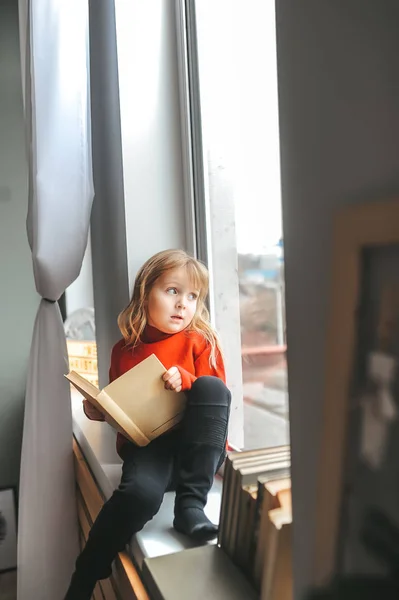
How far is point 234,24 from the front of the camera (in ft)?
4.29

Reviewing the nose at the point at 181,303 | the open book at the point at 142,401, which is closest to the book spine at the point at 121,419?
the open book at the point at 142,401

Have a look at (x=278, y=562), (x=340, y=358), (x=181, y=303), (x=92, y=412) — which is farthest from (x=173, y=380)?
(x=340, y=358)

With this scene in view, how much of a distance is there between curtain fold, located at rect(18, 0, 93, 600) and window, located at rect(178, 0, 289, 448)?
265 mm

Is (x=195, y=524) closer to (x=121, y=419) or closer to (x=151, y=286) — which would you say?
(x=121, y=419)

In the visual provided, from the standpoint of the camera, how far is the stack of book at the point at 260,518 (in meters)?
0.68

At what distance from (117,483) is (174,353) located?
1.14 feet

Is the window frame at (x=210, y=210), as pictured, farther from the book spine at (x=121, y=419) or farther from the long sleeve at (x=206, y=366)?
the book spine at (x=121, y=419)

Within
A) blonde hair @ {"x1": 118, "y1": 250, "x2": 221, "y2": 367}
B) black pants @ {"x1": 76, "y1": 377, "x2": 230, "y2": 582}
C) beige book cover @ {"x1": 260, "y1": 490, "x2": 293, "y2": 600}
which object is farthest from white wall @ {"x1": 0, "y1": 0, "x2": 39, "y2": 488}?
beige book cover @ {"x1": 260, "y1": 490, "x2": 293, "y2": 600}

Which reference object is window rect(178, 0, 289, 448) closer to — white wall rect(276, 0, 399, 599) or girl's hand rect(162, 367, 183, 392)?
girl's hand rect(162, 367, 183, 392)

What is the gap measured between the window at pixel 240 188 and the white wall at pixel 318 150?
0.62 m

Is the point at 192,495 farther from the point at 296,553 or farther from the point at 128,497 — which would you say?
the point at 296,553

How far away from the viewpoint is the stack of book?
26.9 inches

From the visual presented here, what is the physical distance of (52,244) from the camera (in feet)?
4.41

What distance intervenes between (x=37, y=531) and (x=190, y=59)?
4.04ft
